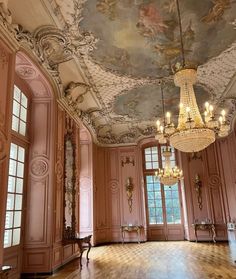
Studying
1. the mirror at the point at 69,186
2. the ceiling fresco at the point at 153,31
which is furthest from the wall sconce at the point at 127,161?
the ceiling fresco at the point at 153,31

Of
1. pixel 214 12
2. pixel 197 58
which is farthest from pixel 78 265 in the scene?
pixel 214 12

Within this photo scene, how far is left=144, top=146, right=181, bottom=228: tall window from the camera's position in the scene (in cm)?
1228

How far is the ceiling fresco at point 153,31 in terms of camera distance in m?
5.07

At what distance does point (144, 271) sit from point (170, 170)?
14.8 ft

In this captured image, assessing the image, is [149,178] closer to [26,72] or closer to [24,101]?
[24,101]

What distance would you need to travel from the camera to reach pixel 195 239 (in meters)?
11.2

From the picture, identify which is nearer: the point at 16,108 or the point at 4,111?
the point at 4,111

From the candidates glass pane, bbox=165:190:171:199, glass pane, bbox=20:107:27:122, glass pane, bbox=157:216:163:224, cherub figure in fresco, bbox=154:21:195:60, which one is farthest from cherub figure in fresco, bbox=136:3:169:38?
glass pane, bbox=157:216:163:224

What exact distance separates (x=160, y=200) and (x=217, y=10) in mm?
9143

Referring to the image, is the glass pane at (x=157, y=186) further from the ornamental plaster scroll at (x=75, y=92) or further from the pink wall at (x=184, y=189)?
the ornamental plaster scroll at (x=75, y=92)

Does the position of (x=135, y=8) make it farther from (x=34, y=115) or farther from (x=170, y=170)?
(x=170, y=170)

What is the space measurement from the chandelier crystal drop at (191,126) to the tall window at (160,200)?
26.1 ft

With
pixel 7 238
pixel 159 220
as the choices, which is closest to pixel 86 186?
pixel 159 220

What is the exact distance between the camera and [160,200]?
12.5 m
